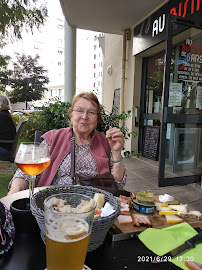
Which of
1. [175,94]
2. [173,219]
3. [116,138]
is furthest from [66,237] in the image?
[175,94]

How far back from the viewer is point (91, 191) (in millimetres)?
1049

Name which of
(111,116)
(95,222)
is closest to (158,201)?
(95,222)

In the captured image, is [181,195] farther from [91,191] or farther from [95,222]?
[95,222]

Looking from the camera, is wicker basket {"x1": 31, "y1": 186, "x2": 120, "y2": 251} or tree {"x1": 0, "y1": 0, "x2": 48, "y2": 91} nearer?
wicker basket {"x1": 31, "y1": 186, "x2": 120, "y2": 251}

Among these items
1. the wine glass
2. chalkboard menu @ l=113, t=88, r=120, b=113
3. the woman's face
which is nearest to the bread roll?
the wine glass

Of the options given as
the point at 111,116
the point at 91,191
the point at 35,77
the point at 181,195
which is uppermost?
the point at 35,77

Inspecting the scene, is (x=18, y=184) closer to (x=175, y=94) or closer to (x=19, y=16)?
(x=175, y=94)

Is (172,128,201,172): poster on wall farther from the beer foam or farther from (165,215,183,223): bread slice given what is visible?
the beer foam

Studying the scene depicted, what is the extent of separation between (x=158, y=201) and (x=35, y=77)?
28.0 m

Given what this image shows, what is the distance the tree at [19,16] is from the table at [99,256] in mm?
5577

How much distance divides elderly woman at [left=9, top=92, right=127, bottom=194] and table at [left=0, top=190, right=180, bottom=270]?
0.80m

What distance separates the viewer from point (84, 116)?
1.85 m

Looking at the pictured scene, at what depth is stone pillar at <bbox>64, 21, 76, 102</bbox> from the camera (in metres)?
5.81

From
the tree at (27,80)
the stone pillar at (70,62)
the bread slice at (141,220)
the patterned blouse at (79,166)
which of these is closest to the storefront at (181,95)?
the patterned blouse at (79,166)
